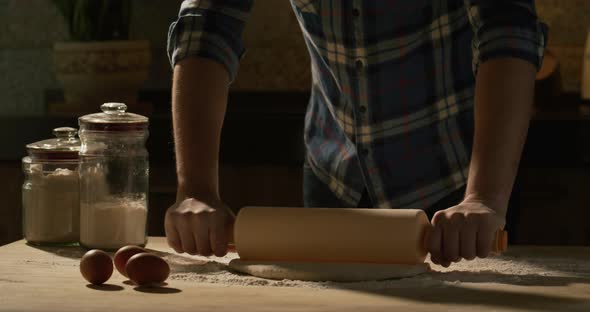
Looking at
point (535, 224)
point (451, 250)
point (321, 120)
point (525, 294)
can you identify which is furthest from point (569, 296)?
point (535, 224)

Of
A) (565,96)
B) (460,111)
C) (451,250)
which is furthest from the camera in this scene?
(565,96)

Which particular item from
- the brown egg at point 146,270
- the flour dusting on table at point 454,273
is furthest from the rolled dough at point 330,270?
the brown egg at point 146,270

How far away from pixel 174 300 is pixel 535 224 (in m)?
1.37

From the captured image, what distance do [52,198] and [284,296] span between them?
0.48 m

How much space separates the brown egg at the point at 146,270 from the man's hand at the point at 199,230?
0.14m

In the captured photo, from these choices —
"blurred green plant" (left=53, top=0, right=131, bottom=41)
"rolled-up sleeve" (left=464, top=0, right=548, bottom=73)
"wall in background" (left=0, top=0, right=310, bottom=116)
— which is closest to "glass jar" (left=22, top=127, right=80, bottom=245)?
"rolled-up sleeve" (left=464, top=0, right=548, bottom=73)

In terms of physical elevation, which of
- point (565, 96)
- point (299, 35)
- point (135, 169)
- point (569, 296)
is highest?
point (299, 35)

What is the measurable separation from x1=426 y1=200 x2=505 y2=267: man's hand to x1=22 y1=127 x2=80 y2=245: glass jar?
0.51 m

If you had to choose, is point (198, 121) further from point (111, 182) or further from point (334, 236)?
point (334, 236)

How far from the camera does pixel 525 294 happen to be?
3.60ft

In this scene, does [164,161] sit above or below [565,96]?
below

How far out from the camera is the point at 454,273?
1.22 metres

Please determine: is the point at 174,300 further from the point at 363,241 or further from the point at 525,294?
the point at 525,294

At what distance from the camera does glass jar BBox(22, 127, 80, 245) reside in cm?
143
